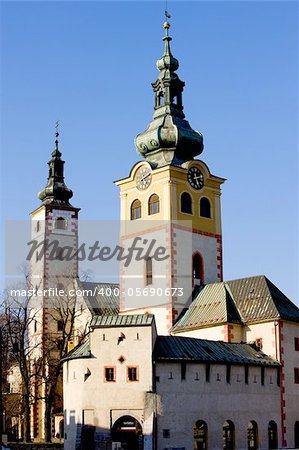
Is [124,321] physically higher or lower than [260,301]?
lower

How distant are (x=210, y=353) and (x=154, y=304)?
34.4 ft

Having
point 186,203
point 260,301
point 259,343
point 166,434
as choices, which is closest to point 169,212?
point 186,203

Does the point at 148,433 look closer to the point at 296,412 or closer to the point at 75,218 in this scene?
the point at 296,412

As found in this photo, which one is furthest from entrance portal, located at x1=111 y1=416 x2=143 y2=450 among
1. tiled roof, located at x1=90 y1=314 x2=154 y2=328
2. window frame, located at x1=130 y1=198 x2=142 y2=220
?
window frame, located at x1=130 y1=198 x2=142 y2=220

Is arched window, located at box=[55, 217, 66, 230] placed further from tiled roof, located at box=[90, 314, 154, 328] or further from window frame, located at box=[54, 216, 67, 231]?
tiled roof, located at box=[90, 314, 154, 328]

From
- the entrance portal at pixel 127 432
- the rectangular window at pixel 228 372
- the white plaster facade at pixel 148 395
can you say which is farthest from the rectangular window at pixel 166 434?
the rectangular window at pixel 228 372

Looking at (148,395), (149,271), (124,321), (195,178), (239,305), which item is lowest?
(148,395)

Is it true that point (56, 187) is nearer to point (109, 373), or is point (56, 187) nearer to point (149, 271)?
point (149, 271)

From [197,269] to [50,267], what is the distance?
58.2ft

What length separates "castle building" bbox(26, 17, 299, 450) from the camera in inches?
1750

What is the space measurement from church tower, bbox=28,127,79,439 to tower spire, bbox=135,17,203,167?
1414 cm

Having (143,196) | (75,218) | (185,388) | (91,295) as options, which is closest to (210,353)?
(185,388)

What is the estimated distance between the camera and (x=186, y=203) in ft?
195

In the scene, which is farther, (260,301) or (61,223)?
(61,223)
